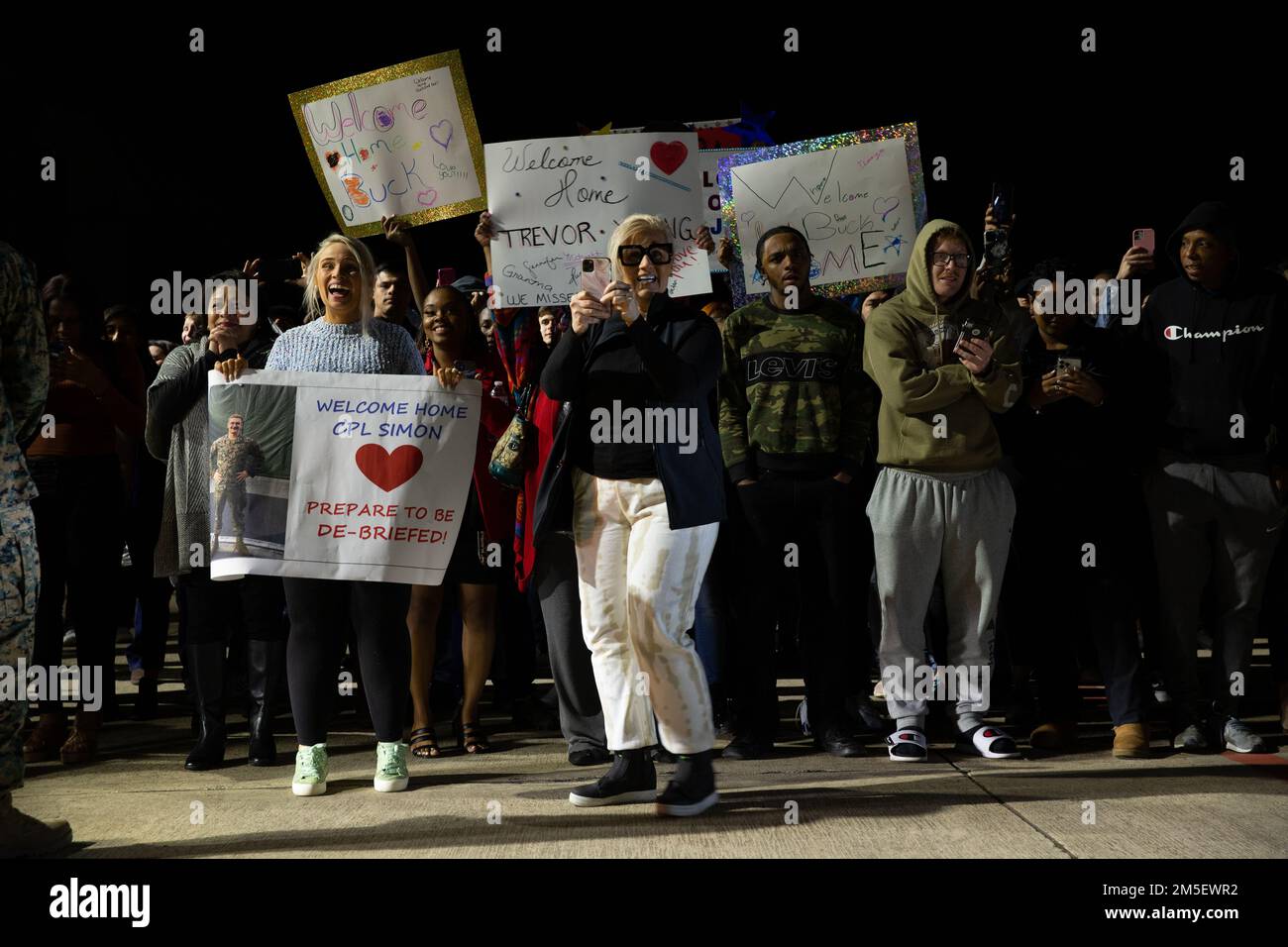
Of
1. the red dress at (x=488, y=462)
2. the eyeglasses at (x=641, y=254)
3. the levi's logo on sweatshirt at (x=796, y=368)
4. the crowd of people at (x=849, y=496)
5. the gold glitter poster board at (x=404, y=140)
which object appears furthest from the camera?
the gold glitter poster board at (x=404, y=140)

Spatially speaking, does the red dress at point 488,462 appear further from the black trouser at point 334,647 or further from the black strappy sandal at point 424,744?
the black trouser at point 334,647

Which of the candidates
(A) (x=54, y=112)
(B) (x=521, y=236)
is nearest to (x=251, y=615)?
(B) (x=521, y=236)

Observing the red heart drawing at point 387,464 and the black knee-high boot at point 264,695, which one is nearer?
the red heart drawing at point 387,464

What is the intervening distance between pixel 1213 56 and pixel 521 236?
4886 millimetres

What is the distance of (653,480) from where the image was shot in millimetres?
4105

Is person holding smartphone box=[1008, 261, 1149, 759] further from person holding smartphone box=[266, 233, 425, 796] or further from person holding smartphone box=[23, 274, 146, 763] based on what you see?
person holding smartphone box=[23, 274, 146, 763]

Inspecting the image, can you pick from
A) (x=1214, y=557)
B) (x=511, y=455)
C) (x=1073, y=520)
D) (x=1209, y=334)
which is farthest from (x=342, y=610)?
(x=1209, y=334)

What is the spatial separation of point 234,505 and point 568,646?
4.47 feet

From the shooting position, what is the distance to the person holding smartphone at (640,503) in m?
4.02

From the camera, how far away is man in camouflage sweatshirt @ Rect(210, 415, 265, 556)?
177 inches

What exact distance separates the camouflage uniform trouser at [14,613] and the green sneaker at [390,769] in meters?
1.23

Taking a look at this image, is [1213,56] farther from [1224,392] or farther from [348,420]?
[348,420]

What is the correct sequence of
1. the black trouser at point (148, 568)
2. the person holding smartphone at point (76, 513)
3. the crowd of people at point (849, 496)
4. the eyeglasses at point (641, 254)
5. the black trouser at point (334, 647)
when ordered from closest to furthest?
the eyeglasses at point (641, 254), the black trouser at point (334, 647), the crowd of people at point (849, 496), the person holding smartphone at point (76, 513), the black trouser at point (148, 568)

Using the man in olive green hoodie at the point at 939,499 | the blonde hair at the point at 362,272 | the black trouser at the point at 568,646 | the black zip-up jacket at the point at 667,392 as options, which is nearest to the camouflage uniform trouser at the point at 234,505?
the blonde hair at the point at 362,272
